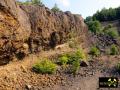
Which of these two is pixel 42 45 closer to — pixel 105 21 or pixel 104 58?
pixel 104 58

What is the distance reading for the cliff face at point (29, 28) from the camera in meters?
14.3

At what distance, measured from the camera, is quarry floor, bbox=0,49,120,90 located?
46.1 ft

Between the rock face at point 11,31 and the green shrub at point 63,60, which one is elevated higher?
the rock face at point 11,31

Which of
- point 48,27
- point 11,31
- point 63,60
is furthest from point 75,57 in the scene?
point 11,31

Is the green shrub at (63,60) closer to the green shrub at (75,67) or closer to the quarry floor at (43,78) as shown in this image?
the green shrub at (75,67)

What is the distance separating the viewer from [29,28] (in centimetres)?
1675

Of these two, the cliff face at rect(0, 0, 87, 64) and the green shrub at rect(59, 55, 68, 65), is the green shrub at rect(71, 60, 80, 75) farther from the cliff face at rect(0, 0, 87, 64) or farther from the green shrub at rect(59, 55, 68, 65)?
the cliff face at rect(0, 0, 87, 64)

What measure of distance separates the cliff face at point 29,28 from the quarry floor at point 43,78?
481mm

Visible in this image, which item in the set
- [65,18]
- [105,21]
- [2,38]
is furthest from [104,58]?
[105,21]

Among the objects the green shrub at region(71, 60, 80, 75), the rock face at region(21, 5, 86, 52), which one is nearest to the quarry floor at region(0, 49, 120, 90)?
the green shrub at region(71, 60, 80, 75)

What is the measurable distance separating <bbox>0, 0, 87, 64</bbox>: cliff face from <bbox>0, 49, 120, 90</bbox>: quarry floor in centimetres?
48

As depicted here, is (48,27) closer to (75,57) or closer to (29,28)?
(75,57)

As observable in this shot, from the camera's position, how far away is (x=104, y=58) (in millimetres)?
22453

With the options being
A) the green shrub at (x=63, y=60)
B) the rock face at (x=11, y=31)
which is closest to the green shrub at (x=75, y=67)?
the green shrub at (x=63, y=60)
